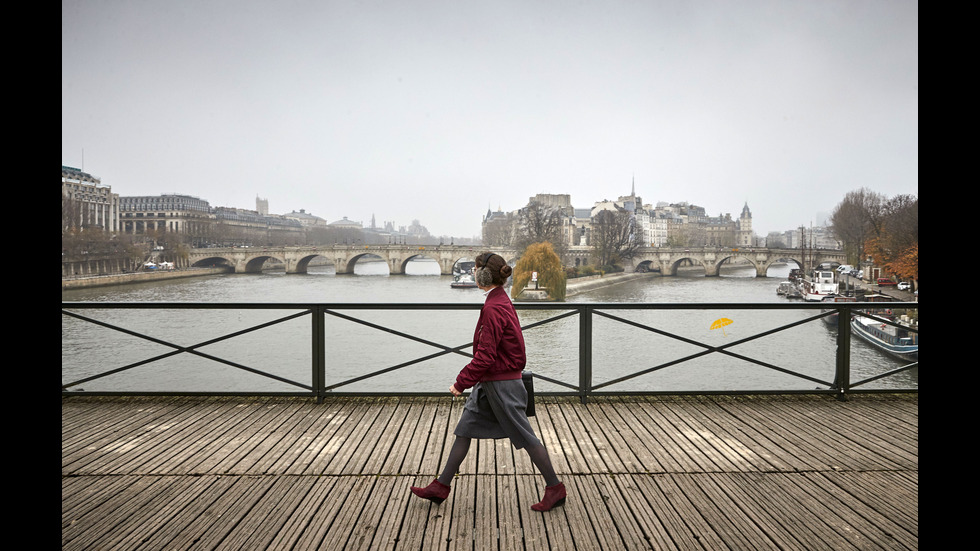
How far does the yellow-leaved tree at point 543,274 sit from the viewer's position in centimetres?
3509

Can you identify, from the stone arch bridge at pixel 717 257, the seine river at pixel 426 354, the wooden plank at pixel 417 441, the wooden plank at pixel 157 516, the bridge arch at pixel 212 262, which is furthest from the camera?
the bridge arch at pixel 212 262

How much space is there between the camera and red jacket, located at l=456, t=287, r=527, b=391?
269cm

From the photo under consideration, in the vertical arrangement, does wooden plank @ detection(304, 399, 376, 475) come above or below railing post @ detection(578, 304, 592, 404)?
below

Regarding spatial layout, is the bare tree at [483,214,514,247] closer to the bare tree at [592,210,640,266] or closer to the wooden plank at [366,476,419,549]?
the bare tree at [592,210,640,266]

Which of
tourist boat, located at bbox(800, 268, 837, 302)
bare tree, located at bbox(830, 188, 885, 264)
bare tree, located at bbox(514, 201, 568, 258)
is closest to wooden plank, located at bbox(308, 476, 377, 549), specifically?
tourist boat, located at bbox(800, 268, 837, 302)

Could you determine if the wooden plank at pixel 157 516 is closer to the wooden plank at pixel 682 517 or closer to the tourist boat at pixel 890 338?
the wooden plank at pixel 682 517

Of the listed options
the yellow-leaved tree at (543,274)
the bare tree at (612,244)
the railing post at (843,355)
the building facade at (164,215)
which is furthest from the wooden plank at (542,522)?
the building facade at (164,215)

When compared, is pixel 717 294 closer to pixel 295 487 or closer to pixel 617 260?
pixel 617 260

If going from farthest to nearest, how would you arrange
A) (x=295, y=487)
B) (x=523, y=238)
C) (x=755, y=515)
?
(x=523, y=238)
(x=295, y=487)
(x=755, y=515)

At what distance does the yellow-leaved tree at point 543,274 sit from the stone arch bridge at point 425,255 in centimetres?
1785

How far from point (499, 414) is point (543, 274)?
3282 cm
